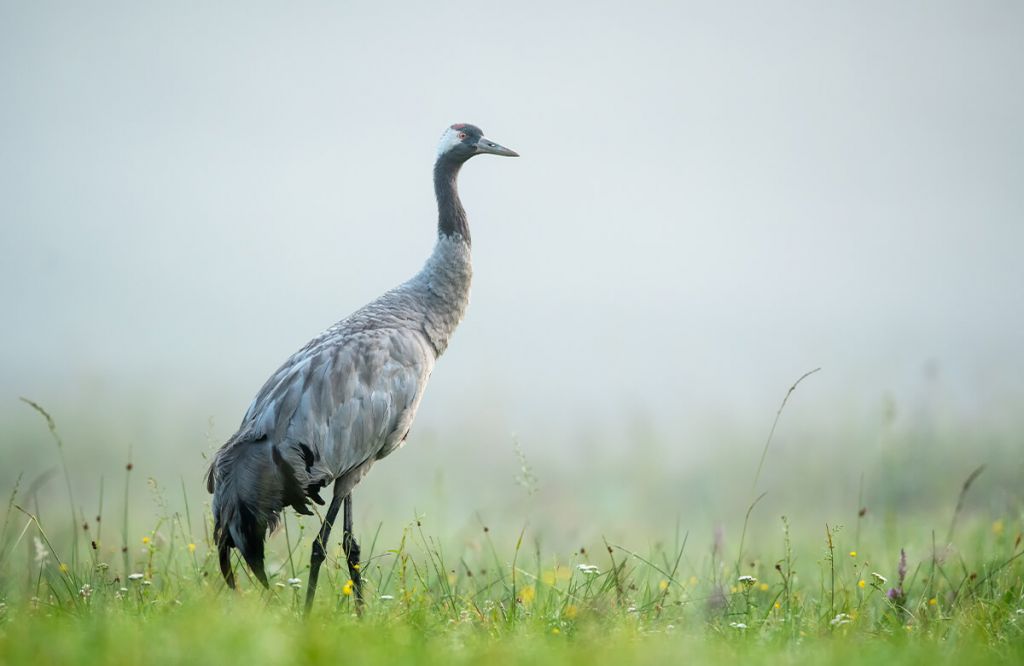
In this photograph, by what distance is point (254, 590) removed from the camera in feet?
16.9

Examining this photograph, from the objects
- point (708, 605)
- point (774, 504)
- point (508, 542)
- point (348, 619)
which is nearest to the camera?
point (348, 619)

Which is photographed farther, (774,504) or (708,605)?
(774,504)

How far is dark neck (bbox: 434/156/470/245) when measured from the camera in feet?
Result: 22.7

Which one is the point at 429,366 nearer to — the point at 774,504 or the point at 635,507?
the point at 774,504

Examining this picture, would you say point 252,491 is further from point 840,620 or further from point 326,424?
point 840,620

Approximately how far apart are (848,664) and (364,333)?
331cm

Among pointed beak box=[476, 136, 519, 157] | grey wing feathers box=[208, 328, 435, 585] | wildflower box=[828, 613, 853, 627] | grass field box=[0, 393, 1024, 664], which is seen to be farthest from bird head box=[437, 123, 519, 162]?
wildflower box=[828, 613, 853, 627]

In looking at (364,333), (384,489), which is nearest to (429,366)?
(364,333)

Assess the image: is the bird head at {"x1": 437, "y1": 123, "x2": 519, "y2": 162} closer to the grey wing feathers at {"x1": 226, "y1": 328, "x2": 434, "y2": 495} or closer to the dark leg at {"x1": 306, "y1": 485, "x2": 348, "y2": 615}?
the grey wing feathers at {"x1": 226, "y1": 328, "x2": 434, "y2": 495}

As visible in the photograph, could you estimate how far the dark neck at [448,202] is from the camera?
6.92 meters

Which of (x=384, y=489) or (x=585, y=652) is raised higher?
(x=585, y=652)

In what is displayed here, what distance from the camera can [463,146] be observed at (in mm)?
7094

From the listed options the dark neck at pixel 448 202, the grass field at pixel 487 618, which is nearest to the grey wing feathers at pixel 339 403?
the grass field at pixel 487 618

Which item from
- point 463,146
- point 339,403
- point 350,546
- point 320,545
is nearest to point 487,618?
point 320,545
